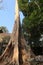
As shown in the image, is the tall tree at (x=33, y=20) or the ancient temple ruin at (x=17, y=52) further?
the tall tree at (x=33, y=20)

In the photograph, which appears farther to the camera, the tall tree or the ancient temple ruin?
the tall tree

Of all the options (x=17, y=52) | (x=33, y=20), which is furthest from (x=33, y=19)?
(x=17, y=52)

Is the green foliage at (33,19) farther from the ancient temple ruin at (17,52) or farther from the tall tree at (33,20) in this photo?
the ancient temple ruin at (17,52)

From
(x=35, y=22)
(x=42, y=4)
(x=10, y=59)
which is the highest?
(x=42, y=4)

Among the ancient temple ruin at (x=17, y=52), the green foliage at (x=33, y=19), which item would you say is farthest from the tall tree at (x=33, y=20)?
the ancient temple ruin at (x=17, y=52)

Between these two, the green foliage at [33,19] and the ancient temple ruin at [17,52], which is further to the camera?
the green foliage at [33,19]

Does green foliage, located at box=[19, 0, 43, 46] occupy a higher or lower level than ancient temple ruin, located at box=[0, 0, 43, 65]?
higher

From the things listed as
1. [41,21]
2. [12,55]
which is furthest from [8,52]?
[41,21]

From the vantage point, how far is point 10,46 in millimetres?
16906

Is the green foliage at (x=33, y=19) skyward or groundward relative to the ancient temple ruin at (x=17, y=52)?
skyward

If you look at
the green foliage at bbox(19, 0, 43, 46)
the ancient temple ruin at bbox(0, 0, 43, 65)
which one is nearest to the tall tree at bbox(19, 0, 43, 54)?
the green foliage at bbox(19, 0, 43, 46)

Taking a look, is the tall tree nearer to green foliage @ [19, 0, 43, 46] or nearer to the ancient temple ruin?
green foliage @ [19, 0, 43, 46]

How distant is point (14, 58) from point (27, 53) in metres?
0.85

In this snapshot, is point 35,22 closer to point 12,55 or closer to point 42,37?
point 42,37
